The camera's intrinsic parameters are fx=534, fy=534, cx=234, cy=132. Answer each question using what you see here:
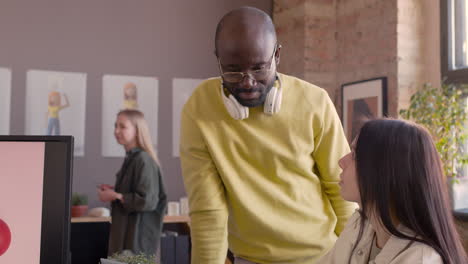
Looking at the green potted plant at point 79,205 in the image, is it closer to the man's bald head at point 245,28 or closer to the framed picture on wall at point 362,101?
the framed picture on wall at point 362,101

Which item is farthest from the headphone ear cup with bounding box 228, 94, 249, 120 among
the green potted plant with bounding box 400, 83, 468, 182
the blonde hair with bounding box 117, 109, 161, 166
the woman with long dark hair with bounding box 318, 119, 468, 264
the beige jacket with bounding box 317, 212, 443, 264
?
the blonde hair with bounding box 117, 109, 161, 166

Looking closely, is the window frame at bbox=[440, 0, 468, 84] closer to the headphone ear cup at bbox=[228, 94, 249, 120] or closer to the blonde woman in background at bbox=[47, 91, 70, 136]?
the headphone ear cup at bbox=[228, 94, 249, 120]

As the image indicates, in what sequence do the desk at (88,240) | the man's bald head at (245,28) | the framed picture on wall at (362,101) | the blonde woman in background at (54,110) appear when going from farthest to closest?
the blonde woman in background at (54,110)
the framed picture on wall at (362,101)
the desk at (88,240)
the man's bald head at (245,28)

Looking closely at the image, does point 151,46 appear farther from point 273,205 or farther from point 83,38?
point 273,205

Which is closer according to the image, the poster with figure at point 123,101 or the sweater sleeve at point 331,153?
the sweater sleeve at point 331,153

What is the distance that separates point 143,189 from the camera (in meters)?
3.18

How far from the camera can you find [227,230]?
147 centimetres

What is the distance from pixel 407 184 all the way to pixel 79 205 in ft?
11.6

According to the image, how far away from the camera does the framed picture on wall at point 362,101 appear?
3.81 m

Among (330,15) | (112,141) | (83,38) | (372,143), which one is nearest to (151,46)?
(83,38)

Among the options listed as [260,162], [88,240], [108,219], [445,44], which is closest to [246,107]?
[260,162]

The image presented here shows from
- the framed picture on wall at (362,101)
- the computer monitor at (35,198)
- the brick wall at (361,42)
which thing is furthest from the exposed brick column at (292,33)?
the computer monitor at (35,198)

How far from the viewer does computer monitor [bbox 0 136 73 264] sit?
82cm

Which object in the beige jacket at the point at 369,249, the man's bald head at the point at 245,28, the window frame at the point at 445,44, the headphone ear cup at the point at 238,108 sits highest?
the window frame at the point at 445,44
